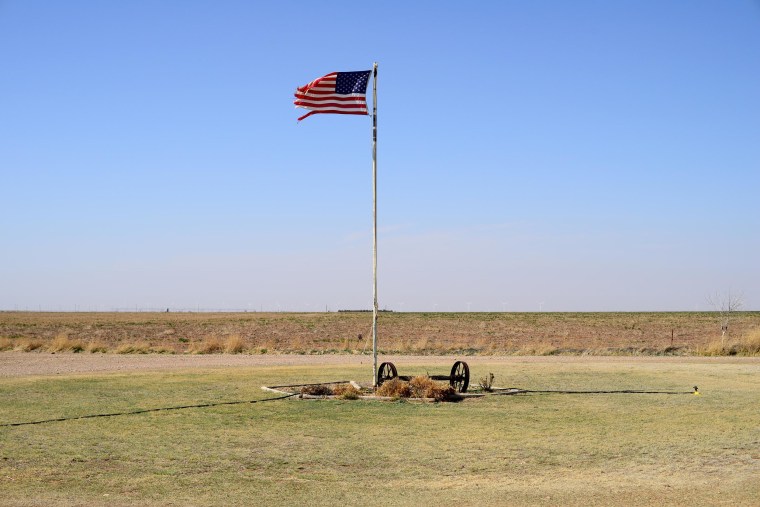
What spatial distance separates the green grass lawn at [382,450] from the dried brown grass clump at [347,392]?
429 millimetres

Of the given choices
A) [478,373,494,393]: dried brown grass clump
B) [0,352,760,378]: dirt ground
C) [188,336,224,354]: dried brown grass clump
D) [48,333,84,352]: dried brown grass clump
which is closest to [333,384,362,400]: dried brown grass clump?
[478,373,494,393]: dried brown grass clump

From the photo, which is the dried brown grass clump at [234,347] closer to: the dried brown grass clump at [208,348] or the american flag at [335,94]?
the dried brown grass clump at [208,348]

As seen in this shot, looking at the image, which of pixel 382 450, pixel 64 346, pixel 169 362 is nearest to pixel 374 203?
pixel 382 450

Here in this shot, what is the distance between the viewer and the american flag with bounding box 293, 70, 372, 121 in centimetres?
2103

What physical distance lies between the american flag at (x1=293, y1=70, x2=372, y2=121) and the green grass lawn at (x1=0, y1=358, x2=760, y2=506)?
22.7 feet

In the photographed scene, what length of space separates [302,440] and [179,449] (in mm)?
2034

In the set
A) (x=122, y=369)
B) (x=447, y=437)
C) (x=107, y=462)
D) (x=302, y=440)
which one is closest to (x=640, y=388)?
(x=447, y=437)

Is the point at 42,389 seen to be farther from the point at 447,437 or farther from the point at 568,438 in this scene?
the point at 568,438

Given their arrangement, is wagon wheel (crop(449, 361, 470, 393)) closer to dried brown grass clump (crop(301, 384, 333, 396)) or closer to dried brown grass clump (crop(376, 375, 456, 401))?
dried brown grass clump (crop(376, 375, 456, 401))

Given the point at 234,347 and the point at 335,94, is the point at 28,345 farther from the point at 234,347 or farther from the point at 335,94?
the point at 335,94

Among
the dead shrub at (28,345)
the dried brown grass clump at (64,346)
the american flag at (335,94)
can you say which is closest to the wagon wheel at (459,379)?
the american flag at (335,94)

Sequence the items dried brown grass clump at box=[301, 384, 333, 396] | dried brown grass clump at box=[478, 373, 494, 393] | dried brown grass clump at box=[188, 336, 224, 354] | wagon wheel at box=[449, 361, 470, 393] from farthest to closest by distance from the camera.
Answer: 1. dried brown grass clump at box=[188, 336, 224, 354]
2. dried brown grass clump at box=[478, 373, 494, 393]
3. wagon wheel at box=[449, 361, 470, 393]
4. dried brown grass clump at box=[301, 384, 333, 396]

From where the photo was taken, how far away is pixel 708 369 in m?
28.6

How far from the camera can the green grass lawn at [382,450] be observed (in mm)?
10688
